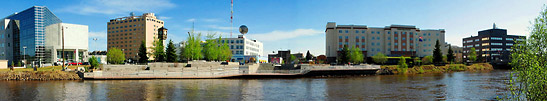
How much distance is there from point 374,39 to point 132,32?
416 ft

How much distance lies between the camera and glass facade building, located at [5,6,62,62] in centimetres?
10725

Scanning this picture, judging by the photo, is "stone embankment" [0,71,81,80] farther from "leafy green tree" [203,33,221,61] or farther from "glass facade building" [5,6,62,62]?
"glass facade building" [5,6,62,62]

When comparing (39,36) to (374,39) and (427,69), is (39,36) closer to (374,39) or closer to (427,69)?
(374,39)

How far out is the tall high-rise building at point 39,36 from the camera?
354 ft

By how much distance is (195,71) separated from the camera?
60.5 metres

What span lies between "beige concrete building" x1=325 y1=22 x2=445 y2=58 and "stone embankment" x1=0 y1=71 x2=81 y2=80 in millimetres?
95334

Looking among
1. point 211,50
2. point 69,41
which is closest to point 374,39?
point 211,50

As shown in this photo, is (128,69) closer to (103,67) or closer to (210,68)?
(103,67)

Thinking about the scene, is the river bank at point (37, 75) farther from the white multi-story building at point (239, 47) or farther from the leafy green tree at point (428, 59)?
the leafy green tree at point (428, 59)

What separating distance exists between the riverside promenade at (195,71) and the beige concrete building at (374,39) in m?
60.3

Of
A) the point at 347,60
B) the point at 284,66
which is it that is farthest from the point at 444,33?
the point at 284,66

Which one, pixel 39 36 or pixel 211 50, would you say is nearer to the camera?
pixel 211 50

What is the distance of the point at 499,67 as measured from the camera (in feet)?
399

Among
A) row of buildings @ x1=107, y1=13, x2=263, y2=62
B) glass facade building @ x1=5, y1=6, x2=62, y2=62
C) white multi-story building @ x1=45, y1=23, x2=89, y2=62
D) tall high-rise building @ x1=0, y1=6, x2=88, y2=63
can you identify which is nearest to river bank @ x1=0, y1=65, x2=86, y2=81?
tall high-rise building @ x1=0, y1=6, x2=88, y2=63
